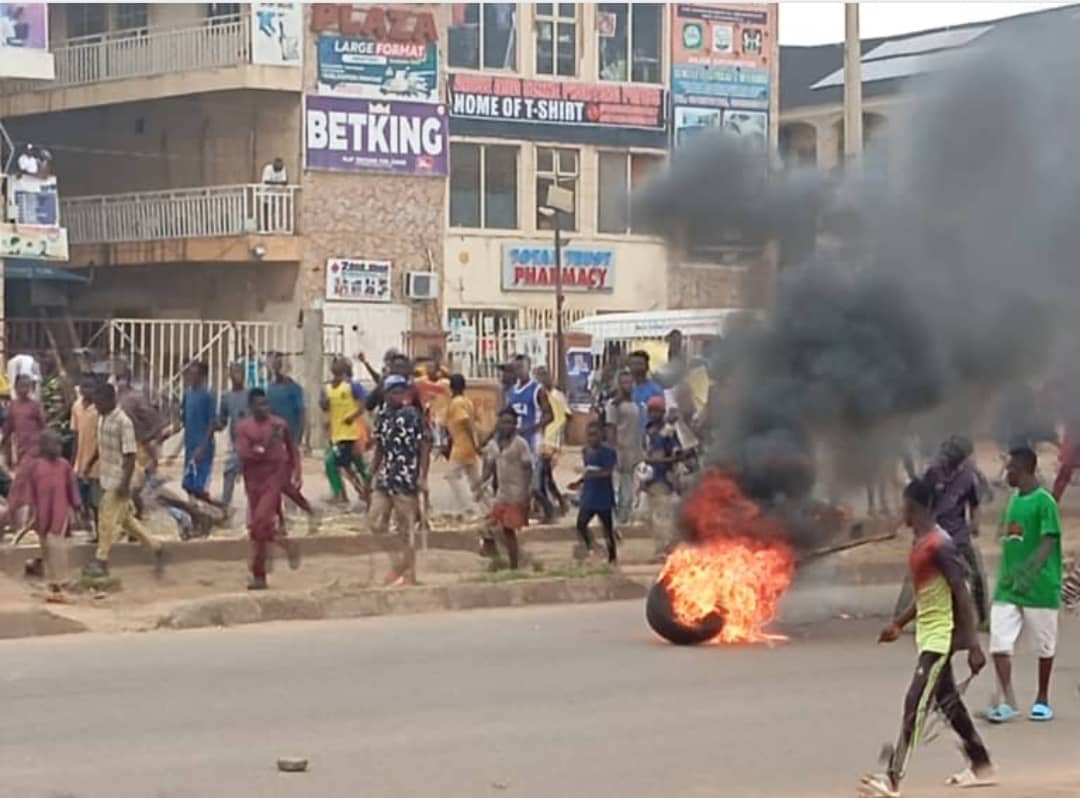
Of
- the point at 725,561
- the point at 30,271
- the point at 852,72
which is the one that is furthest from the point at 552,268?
the point at 725,561

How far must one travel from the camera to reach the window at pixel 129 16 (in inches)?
1330

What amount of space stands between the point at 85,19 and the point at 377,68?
534 cm

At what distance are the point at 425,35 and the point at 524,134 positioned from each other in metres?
3.00

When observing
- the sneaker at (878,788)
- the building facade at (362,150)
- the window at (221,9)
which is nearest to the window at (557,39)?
the building facade at (362,150)

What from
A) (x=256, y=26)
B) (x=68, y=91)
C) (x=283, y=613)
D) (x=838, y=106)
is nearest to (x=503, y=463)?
(x=283, y=613)

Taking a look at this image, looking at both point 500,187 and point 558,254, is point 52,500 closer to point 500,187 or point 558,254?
point 558,254

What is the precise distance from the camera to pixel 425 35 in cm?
3356

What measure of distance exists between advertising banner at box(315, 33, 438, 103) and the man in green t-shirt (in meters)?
23.6

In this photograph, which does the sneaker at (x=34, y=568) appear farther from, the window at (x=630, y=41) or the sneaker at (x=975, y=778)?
the window at (x=630, y=41)

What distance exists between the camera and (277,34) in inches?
1254

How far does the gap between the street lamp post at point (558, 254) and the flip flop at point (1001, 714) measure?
18.7m

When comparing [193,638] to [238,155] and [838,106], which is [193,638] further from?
[838,106]

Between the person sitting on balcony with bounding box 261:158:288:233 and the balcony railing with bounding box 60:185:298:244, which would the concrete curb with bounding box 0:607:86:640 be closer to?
the balcony railing with bounding box 60:185:298:244

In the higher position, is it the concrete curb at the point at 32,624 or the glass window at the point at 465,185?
the glass window at the point at 465,185
